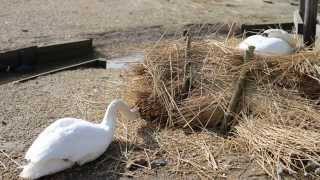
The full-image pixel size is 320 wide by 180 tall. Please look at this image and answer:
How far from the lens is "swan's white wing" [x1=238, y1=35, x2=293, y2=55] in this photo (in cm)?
664

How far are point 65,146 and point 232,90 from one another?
186 cm

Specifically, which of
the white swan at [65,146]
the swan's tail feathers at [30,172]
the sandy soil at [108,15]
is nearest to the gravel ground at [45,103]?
the swan's tail feathers at [30,172]

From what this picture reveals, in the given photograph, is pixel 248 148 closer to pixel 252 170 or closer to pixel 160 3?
pixel 252 170

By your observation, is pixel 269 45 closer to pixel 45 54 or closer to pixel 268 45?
pixel 268 45

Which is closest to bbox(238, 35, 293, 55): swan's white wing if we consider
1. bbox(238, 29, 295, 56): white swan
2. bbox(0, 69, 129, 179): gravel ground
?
bbox(238, 29, 295, 56): white swan

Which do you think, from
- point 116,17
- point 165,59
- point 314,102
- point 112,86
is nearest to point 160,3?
point 116,17

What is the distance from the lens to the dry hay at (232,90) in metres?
5.23

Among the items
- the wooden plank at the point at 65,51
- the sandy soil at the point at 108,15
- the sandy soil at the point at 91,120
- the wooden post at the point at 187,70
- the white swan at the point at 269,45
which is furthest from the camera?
the sandy soil at the point at 108,15

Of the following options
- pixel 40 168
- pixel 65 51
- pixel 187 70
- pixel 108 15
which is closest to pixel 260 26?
pixel 108 15

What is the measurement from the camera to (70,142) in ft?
16.1

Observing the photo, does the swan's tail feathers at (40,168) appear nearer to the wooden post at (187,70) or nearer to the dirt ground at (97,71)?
the dirt ground at (97,71)

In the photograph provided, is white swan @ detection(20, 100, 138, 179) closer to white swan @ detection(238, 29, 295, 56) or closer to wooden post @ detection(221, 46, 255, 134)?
wooden post @ detection(221, 46, 255, 134)

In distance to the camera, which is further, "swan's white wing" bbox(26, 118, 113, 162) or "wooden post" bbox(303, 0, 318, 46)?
"wooden post" bbox(303, 0, 318, 46)

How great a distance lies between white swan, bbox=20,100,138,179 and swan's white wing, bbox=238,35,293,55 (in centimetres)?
220
